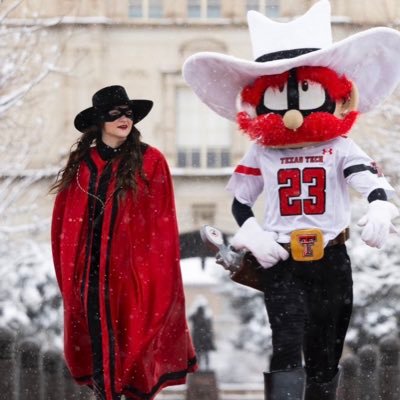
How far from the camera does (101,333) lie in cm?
518

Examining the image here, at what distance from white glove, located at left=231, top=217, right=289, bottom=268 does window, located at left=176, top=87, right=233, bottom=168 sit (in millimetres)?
18716

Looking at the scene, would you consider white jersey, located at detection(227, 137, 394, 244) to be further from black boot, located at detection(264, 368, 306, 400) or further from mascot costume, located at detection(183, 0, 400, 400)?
black boot, located at detection(264, 368, 306, 400)

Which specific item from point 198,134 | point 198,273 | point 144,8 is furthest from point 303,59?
point 144,8

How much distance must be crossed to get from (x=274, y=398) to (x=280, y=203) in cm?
87

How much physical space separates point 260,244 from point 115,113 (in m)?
0.91

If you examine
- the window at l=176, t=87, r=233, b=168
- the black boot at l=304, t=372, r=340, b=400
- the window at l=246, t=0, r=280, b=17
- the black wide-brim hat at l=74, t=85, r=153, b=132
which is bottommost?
the black boot at l=304, t=372, r=340, b=400

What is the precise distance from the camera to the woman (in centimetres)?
518

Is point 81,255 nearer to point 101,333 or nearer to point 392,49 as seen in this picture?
point 101,333

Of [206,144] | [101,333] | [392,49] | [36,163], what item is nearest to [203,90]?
[392,49]

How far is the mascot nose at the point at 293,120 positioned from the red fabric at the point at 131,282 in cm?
64

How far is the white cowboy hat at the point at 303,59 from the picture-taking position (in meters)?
5.10

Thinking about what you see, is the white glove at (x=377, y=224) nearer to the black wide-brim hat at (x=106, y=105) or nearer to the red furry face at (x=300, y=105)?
the red furry face at (x=300, y=105)

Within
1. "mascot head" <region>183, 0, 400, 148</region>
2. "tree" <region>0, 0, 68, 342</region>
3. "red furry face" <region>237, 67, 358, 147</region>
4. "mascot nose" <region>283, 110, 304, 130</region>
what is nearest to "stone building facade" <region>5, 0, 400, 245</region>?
"tree" <region>0, 0, 68, 342</region>

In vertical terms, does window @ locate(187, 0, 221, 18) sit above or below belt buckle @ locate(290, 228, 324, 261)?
above
